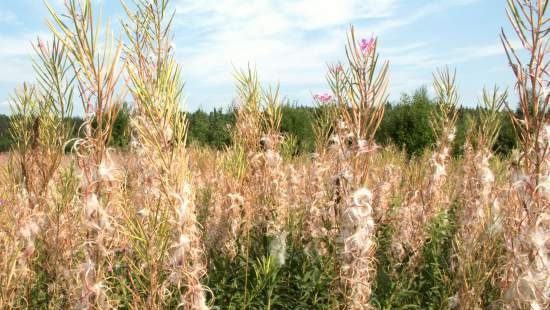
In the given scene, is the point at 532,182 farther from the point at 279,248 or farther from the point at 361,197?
the point at 279,248

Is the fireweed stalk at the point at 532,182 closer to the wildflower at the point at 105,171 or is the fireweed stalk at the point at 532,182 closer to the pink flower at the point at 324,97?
the wildflower at the point at 105,171

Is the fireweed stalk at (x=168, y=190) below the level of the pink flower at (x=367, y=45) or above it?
below

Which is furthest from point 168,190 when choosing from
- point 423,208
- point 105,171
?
point 423,208

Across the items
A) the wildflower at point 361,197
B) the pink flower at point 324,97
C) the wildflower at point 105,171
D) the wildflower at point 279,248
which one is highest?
the pink flower at point 324,97

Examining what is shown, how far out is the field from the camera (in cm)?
158

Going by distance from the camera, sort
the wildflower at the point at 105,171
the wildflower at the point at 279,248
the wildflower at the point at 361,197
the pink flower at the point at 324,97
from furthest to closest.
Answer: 1. the pink flower at the point at 324,97
2. the wildflower at the point at 279,248
3. the wildflower at the point at 361,197
4. the wildflower at the point at 105,171

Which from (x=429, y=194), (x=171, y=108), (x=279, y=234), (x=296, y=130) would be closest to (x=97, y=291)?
(x=171, y=108)

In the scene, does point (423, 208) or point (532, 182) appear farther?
point (423, 208)

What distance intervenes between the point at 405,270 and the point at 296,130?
11408 mm

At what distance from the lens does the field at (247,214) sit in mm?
1579

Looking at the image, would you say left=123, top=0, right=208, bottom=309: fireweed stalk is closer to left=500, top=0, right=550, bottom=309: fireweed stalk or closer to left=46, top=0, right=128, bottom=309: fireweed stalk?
left=46, top=0, right=128, bottom=309: fireweed stalk

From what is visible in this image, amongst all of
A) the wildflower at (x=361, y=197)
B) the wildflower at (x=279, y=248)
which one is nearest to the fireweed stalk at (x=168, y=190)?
the wildflower at (x=361, y=197)

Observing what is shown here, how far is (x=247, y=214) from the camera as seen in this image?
9.85 feet

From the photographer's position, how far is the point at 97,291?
1.54 meters
